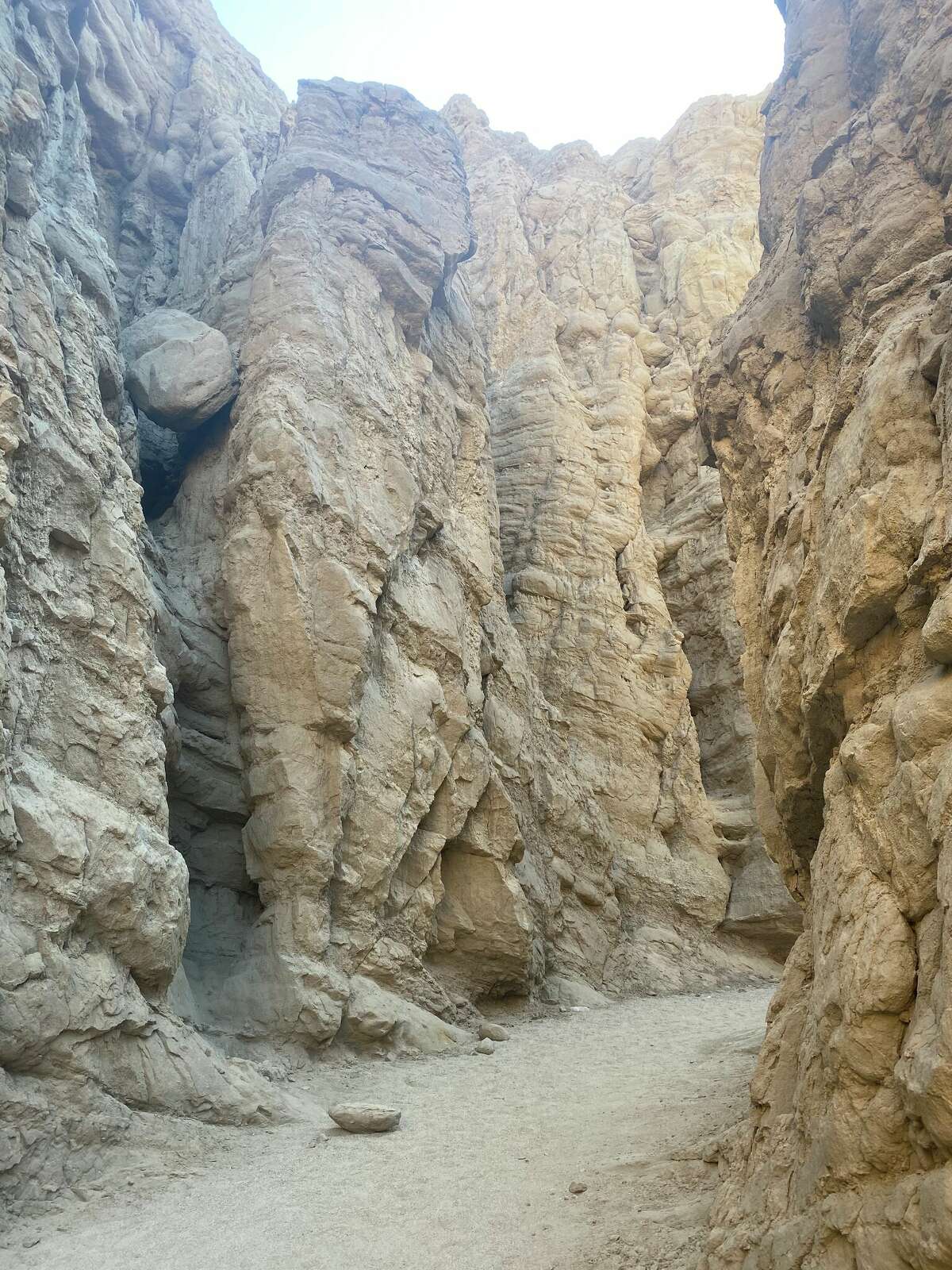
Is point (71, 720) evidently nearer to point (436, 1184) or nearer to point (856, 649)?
point (436, 1184)

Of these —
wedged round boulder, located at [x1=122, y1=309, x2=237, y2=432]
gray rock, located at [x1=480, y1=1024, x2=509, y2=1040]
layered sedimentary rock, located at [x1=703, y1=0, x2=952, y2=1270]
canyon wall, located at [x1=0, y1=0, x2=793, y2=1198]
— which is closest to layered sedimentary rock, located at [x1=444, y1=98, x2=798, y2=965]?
canyon wall, located at [x1=0, y1=0, x2=793, y2=1198]

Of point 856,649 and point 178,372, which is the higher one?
point 178,372

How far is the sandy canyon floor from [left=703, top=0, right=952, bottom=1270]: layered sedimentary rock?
1.14m

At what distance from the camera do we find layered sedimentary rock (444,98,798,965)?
18938 mm

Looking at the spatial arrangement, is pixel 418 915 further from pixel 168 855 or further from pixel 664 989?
pixel 664 989

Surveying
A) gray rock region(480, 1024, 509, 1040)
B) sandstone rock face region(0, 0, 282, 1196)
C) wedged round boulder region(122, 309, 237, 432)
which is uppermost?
wedged round boulder region(122, 309, 237, 432)

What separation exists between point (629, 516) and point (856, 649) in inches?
721

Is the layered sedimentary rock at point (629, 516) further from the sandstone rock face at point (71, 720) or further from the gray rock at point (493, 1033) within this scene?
the sandstone rock face at point (71, 720)

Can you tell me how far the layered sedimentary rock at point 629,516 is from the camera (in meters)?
18.9

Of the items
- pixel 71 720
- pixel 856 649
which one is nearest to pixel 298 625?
pixel 71 720

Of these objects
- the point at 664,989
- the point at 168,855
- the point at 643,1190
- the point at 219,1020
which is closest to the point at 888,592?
the point at 643,1190

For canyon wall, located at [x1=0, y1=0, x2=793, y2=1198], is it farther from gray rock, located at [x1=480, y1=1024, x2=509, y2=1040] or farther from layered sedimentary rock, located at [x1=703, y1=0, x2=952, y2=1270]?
layered sedimentary rock, located at [x1=703, y1=0, x2=952, y2=1270]

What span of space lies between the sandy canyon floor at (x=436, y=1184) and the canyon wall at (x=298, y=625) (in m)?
0.67

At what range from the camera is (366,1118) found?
8.16 meters
